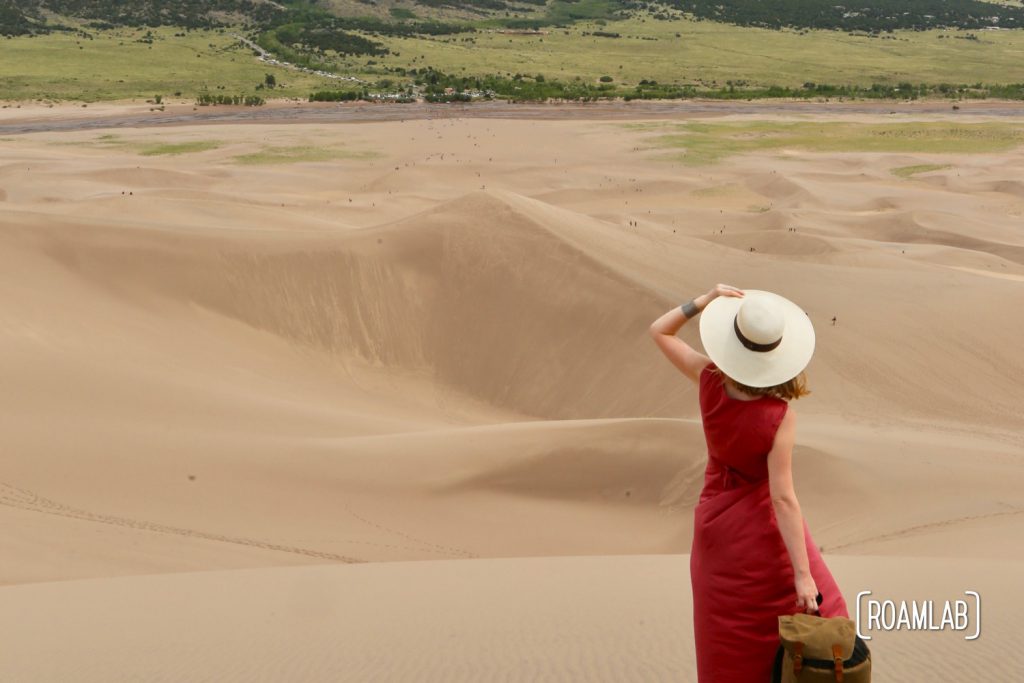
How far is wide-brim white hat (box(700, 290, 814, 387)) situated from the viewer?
9.91 ft

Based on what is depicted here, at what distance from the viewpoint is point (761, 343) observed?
302cm

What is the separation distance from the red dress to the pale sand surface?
1.56 m

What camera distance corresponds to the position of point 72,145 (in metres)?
36.4

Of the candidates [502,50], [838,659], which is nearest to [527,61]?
[502,50]

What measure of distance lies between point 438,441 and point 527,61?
57.0 m

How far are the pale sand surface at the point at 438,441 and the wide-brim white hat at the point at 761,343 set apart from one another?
2045 millimetres

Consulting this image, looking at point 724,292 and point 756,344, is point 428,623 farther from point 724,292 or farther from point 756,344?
point 756,344

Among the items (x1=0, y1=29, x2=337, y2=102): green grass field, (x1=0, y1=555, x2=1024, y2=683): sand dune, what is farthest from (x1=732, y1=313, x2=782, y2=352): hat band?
(x1=0, y1=29, x2=337, y2=102): green grass field

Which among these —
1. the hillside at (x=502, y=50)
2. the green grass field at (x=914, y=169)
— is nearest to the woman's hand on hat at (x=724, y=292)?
the green grass field at (x=914, y=169)

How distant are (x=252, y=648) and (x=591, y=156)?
104 feet

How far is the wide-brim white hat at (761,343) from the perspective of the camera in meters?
3.02

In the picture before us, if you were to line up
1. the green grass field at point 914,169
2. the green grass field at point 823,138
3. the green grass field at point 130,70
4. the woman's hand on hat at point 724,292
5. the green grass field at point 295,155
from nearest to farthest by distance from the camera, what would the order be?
Result: the woman's hand on hat at point 724,292, the green grass field at point 914,169, the green grass field at point 295,155, the green grass field at point 823,138, the green grass field at point 130,70

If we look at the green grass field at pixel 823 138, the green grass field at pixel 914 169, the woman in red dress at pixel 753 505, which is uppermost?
the woman in red dress at pixel 753 505

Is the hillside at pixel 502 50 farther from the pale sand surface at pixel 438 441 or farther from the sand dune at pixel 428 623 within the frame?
the sand dune at pixel 428 623
